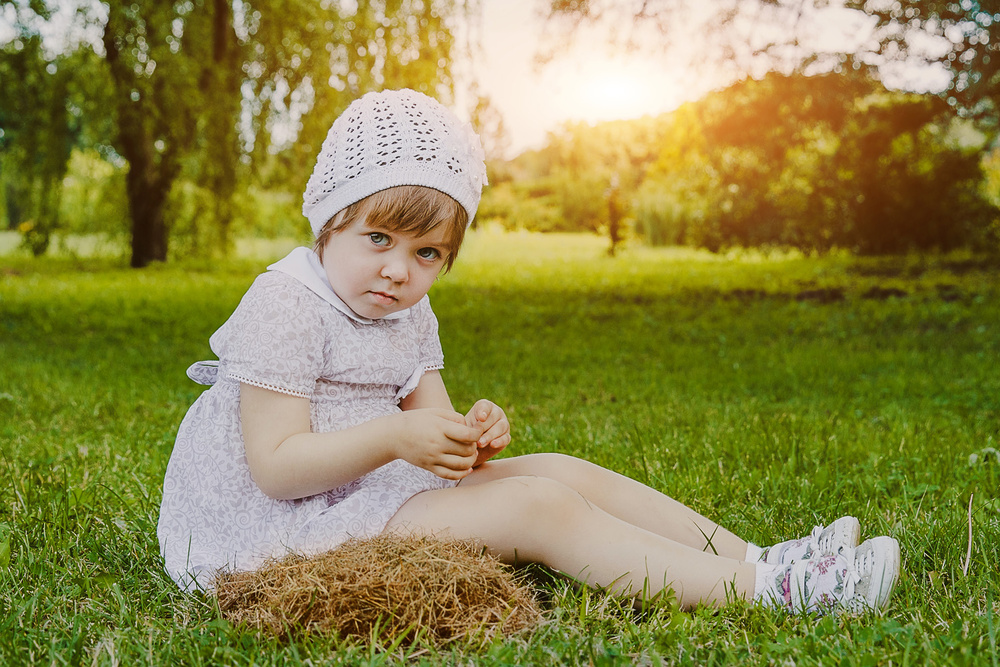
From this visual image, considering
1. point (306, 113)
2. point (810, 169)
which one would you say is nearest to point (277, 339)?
point (306, 113)

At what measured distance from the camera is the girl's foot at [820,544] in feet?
6.94

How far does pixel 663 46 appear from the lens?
30.8 ft

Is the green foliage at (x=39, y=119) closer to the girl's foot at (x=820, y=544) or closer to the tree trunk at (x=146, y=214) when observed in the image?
the tree trunk at (x=146, y=214)

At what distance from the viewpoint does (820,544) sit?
217 cm

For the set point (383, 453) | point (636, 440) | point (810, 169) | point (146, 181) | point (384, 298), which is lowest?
point (636, 440)

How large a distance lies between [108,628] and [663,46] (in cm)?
877

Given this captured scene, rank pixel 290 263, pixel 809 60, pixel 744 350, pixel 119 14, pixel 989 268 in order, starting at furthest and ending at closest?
pixel 989 268 < pixel 809 60 < pixel 119 14 < pixel 744 350 < pixel 290 263

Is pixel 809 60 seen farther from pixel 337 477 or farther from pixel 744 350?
pixel 337 477

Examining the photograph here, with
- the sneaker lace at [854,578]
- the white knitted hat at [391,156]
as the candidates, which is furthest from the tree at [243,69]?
the sneaker lace at [854,578]

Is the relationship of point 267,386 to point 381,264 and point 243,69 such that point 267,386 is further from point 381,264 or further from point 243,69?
point 243,69

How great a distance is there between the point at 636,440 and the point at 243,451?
1.71m

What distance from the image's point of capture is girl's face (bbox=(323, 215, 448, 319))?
6.91ft

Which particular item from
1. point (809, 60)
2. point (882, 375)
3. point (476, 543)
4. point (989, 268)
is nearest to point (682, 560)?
point (476, 543)

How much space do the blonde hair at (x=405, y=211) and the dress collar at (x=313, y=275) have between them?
0.42 ft
